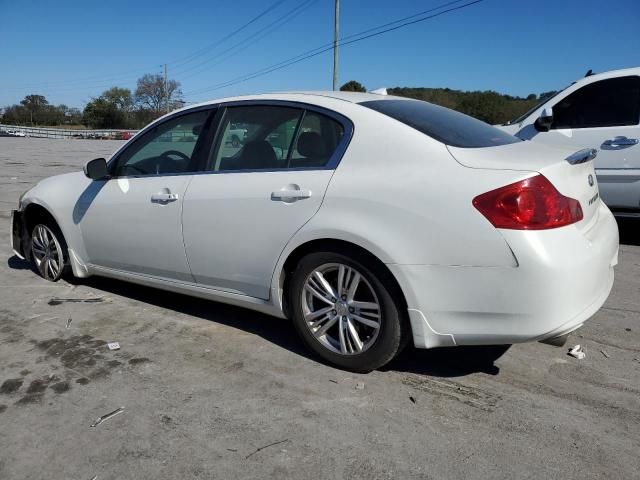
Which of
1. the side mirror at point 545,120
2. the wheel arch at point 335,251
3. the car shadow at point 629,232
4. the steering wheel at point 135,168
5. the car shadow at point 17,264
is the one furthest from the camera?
the car shadow at point 629,232

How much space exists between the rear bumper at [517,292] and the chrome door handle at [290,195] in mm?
662

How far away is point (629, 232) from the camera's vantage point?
6898 mm

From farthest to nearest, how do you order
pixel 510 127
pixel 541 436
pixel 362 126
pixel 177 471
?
pixel 510 127 < pixel 362 126 < pixel 541 436 < pixel 177 471

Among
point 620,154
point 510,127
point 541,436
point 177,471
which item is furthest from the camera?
point 510,127

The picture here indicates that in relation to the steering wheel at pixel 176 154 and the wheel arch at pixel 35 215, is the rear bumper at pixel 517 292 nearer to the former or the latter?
the steering wheel at pixel 176 154

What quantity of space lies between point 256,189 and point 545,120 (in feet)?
13.2

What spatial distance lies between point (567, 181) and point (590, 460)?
51.2 inches

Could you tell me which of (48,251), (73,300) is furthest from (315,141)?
(48,251)

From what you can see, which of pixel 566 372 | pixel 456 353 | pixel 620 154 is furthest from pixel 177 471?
pixel 620 154

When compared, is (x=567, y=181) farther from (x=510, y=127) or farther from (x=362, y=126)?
(x=510, y=127)

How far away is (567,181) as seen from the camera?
2.74 m

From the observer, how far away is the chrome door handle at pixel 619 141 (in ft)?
18.8

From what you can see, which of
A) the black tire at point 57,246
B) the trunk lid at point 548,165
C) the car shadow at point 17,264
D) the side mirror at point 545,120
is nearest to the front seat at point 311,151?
the trunk lid at point 548,165

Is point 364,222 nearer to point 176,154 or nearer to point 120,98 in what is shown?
point 176,154
